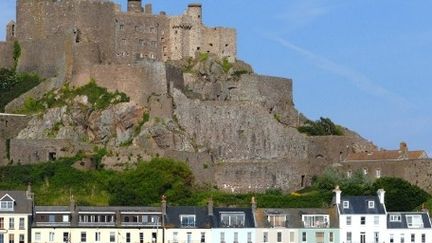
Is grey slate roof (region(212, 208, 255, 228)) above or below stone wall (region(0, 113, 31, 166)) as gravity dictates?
below

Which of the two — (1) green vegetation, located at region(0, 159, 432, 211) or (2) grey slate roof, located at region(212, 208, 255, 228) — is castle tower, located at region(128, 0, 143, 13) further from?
(2) grey slate roof, located at region(212, 208, 255, 228)

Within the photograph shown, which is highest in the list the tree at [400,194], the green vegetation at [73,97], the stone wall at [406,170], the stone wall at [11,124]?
the green vegetation at [73,97]

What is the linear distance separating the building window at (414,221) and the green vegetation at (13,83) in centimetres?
3204

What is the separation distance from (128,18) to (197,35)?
5008mm

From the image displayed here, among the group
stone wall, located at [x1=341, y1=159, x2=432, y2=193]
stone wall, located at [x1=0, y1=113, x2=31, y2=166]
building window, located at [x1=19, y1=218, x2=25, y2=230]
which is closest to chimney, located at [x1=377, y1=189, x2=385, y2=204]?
stone wall, located at [x1=341, y1=159, x2=432, y2=193]

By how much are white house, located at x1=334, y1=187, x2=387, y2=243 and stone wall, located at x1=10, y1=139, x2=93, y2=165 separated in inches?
817

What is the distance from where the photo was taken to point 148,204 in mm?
105875

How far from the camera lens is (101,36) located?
121250mm

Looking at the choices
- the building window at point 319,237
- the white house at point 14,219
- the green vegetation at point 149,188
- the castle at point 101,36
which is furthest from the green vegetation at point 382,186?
the white house at point 14,219

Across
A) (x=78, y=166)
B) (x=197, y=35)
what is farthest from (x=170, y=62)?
(x=78, y=166)

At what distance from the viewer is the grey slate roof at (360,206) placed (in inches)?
3885

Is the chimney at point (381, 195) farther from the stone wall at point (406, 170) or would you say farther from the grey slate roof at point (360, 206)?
the stone wall at point (406, 170)

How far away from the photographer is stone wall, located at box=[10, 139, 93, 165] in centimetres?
11319

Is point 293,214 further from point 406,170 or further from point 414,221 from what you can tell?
point 406,170
